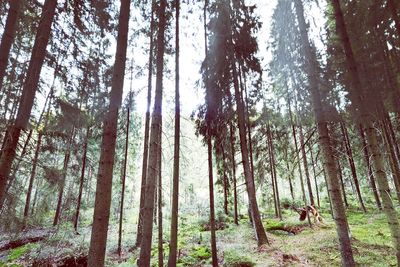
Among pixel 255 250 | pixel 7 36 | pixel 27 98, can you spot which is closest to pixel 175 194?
pixel 255 250

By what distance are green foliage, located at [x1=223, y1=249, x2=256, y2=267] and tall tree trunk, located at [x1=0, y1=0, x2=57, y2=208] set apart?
7.27 metres

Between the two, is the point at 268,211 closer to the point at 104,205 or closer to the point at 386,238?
the point at 386,238

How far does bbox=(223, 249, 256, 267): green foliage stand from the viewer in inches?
338

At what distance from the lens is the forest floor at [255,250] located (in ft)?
27.4

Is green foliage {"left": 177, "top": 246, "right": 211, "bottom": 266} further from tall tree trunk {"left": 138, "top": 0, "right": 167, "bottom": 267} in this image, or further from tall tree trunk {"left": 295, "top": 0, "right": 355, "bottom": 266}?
tall tree trunk {"left": 295, "top": 0, "right": 355, "bottom": 266}

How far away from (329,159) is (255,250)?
6893mm

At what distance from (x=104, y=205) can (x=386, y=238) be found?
11.4 metres

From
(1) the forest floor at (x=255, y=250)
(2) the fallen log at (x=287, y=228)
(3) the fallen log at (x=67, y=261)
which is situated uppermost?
(2) the fallen log at (x=287, y=228)

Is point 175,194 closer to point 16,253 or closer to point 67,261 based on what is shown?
point 67,261

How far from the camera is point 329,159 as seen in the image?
462cm

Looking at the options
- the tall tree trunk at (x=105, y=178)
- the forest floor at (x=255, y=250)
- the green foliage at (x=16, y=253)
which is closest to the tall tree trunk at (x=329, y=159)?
the tall tree trunk at (x=105, y=178)

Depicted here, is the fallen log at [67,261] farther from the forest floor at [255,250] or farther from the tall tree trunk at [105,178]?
the tall tree trunk at [105,178]

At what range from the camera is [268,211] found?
74.1ft

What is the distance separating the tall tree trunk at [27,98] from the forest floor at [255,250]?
2262mm
